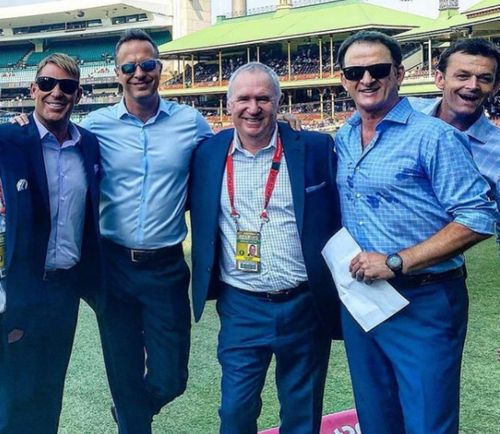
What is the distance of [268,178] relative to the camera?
9.34ft

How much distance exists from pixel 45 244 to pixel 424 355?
1723mm

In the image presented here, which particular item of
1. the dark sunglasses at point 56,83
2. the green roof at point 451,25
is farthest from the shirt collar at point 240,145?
the green roof at point 451,25

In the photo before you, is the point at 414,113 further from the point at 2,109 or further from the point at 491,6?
the point at 2,109

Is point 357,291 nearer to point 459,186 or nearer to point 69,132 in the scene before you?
point 459,186

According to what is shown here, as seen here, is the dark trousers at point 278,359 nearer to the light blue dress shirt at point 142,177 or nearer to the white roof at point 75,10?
the light blue dress shirt at point 142,177

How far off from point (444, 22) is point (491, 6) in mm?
4767

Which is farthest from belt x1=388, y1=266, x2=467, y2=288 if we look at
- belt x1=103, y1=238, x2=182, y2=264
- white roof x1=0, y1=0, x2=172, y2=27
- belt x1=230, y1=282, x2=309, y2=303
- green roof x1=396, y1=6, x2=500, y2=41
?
white roof x1=0, y1=0, x2=172, y2=27

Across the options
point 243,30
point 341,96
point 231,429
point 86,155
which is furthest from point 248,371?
point 243,30

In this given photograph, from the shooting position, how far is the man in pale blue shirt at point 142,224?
10.8 feet

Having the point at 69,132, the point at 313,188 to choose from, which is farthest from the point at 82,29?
the point at 313,188

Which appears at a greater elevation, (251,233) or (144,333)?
(251,233)

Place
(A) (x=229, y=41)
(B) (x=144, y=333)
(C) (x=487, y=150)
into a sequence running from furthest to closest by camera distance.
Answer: (A) (x=229, y=41), (B) (x=144, y=333), (C) (x=487, y=150)

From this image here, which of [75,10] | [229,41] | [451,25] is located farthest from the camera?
[75,10]

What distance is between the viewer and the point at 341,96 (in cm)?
3216
